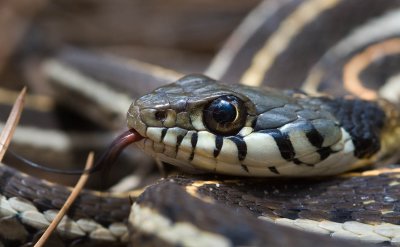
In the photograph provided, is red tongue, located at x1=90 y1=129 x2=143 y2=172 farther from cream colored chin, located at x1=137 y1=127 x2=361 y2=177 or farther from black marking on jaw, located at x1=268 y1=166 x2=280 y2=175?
black marking on jaw, located at x1=268 y1=166 x2=280 y2=175

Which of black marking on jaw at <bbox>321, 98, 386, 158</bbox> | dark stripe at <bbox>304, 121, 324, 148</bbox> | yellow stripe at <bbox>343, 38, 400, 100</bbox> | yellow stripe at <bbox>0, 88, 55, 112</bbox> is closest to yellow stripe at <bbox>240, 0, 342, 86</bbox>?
yellow stripe at <bbox>343, 38, 400, 100</bbox>

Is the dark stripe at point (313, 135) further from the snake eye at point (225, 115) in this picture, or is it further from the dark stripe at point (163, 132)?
the dark stripe at point (163, 132)

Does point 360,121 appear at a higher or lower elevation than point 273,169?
higher

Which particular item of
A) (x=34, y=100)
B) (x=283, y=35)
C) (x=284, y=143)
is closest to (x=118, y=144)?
(x=284, y=143)

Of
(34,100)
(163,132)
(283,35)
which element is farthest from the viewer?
(34,100)

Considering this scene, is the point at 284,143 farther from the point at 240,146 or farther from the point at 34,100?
the point at 34,100
